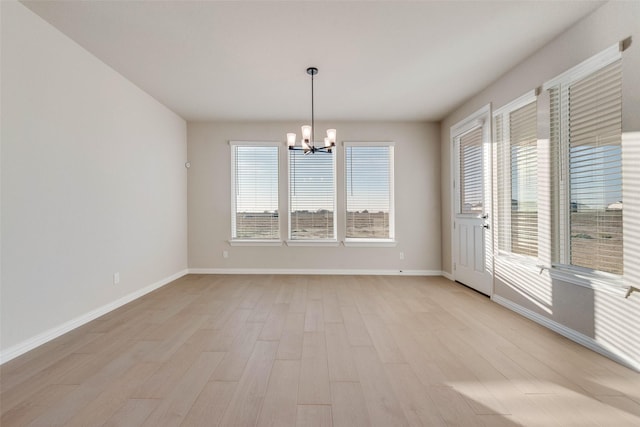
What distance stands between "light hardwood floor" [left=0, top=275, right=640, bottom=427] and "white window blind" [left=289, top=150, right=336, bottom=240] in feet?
6.83

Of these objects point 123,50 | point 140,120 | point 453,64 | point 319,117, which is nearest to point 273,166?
point 319,117

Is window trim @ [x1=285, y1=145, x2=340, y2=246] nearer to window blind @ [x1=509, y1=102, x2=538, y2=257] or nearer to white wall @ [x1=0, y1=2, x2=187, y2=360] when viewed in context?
white wall @ [x1=0, y1=2, x2=187, y2=360]

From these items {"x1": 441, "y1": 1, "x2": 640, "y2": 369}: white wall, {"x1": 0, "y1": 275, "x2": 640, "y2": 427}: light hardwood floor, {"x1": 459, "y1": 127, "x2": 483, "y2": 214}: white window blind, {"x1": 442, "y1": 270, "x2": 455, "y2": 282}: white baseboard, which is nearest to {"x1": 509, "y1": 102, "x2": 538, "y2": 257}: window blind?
{"x1": 441, "y1": 1, "x2": 640, "y2": 369}: white wall

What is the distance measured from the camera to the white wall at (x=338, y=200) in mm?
5324

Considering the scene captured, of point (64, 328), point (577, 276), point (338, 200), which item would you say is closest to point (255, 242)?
point (338, 200)

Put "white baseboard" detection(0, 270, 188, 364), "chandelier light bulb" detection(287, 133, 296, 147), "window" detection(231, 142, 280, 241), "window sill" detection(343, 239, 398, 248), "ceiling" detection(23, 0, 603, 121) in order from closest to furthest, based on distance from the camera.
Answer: "white baseboard" detection(0, 270, 188, 364), "ceiling" detection(23, 0, 603, 121), "chandelier light bulb" detection(287, 133, 296, 147), "window sill" detection(343, 239, 398, 248), "window" detection(231, 142, 280, 241)

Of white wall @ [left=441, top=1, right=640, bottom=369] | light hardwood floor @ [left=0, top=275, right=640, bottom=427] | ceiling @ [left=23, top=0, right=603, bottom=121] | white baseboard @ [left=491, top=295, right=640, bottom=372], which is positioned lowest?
light hardwood floor @ [left=0, top=275, right=640, bottom=427]

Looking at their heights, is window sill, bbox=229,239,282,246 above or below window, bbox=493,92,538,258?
below

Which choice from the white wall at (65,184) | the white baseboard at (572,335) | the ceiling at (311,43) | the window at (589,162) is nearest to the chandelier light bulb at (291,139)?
the ceiling at (311,43)

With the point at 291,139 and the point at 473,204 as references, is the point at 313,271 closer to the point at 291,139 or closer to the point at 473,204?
the point at 291,139

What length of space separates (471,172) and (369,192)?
1.72m

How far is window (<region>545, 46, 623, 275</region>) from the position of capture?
2.32 meters

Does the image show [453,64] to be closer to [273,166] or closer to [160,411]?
[273,166]

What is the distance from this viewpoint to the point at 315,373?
2057 mm
